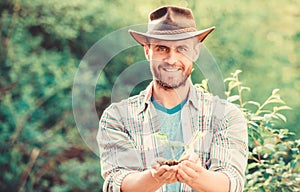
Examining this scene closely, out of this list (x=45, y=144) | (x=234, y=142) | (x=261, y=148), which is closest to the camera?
(x=234, y=142)

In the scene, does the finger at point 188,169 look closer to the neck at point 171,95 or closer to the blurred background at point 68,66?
the neck at point 171,95

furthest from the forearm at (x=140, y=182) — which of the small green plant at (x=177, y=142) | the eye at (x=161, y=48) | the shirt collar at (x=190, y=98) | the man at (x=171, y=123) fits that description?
the eye at (x=161, y=48)

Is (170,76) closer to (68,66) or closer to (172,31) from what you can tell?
(172,31)

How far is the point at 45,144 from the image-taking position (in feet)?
13.1

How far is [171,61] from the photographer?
201cm

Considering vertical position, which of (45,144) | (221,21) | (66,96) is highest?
(221,21)

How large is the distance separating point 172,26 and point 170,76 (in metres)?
0.14

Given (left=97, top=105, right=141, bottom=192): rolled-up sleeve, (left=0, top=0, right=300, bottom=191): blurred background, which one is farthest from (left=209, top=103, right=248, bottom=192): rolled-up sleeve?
(left=0, top=0, right=300, bottom=191): blurred background

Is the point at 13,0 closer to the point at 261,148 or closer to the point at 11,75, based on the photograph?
the point at 11,75

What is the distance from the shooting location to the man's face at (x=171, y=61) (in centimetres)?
202

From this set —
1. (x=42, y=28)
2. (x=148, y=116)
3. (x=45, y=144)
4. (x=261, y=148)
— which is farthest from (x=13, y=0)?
(x=148, y=116)

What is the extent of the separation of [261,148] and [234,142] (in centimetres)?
114

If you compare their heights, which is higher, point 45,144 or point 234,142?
point 234,142

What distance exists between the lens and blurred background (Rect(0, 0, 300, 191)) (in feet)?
13.1
